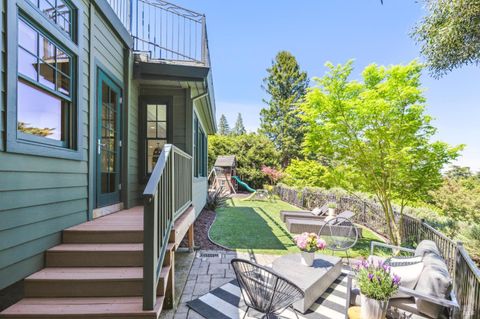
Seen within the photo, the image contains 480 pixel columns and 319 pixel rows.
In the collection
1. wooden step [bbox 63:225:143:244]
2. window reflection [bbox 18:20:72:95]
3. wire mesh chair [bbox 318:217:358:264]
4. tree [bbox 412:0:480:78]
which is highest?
tree [bbox 412:0:480:78]

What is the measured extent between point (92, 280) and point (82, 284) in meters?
0.10

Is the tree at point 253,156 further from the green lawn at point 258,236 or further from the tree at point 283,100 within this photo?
the green lawn at point 258,236

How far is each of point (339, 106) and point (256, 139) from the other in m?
19.0

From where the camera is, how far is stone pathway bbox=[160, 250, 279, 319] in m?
2.88

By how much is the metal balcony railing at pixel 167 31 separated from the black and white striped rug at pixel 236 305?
430 cm

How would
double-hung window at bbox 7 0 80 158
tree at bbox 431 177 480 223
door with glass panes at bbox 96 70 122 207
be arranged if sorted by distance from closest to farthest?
double-hung window at bbox 7 0 80 158, door with glass panes at bbox 96 70 122 207, tree at bbox 431 177 480 223

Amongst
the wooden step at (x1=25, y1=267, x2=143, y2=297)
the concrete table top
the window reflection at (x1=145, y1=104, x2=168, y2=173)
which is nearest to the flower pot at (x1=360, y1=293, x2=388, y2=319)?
the concrete table top

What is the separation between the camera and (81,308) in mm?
2182

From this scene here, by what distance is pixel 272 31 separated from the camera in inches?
457

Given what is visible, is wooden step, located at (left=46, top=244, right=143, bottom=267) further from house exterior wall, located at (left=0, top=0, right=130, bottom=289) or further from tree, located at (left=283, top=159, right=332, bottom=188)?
tree, located at (left=283, top=159, right=332, bottom=188)

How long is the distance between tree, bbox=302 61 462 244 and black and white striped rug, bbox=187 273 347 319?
3163 millimetres

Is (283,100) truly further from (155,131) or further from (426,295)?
(426,295)

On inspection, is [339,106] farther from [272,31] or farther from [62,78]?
[272,31]

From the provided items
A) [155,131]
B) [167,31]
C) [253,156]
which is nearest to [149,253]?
[155,131]
